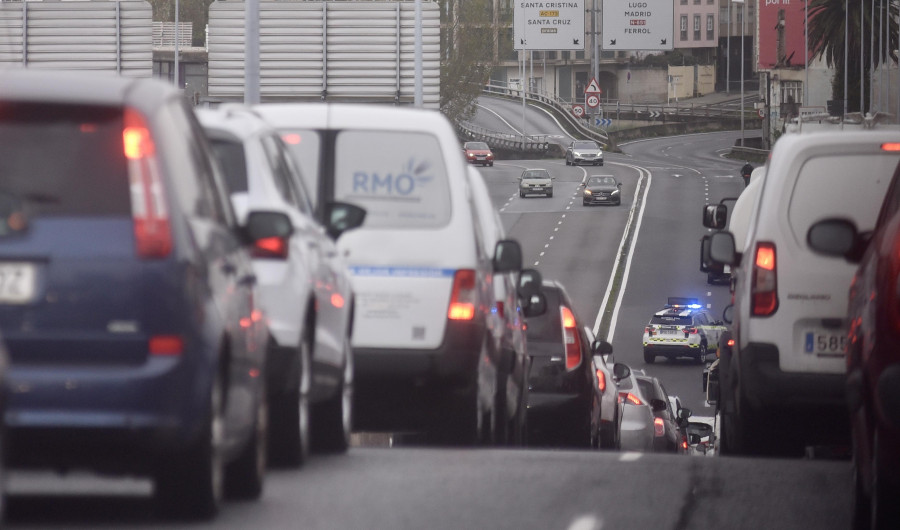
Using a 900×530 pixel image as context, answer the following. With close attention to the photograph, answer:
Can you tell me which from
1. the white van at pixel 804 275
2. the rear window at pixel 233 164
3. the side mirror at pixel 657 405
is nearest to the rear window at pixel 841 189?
the white van at pixel 804 275

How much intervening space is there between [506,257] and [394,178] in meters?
1.38

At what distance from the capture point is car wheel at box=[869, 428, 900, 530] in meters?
6.09

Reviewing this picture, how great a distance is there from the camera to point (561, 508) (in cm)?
763

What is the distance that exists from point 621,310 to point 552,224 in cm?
1356

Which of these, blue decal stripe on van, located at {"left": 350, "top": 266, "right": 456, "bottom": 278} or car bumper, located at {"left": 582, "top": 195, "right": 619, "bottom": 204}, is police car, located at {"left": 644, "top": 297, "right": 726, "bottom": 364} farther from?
blue decal stripe on van, located at {"left": 350, "top": 266, "right": 456, "bottom": 278}

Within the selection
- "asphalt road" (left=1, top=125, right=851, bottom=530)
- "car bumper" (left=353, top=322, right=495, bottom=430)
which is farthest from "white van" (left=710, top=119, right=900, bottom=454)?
"car bumper" (left=353, top=322, right=495, bottom=430)

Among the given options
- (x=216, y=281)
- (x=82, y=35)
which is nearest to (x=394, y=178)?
(x=216, y=281)

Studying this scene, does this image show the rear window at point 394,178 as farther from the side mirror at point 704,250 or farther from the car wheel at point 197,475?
the car wheel at point 197,475

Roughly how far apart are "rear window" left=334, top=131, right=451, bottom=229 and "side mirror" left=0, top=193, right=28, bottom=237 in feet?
14.7

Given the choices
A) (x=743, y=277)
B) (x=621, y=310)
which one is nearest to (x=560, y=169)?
(x=621, y=310)

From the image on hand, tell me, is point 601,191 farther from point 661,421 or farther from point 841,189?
point 841,189

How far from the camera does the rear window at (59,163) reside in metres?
5.95

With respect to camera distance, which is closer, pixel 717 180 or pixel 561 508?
pixel 561 508

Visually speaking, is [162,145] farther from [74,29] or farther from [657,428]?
[74,29]
